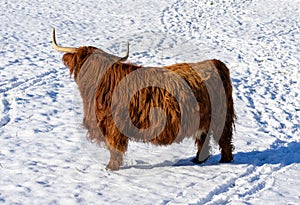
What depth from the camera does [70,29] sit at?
1500 cm

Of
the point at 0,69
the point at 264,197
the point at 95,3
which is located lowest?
the point at 264,197

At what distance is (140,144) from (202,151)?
1.01m

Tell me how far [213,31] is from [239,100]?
682 cm

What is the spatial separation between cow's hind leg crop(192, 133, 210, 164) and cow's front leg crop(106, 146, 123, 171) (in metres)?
1.05

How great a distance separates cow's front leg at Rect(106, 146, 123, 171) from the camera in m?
5.76

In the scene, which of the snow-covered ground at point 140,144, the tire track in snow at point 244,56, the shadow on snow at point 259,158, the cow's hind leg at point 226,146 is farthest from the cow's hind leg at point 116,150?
the cow's hind leg at point 226,146

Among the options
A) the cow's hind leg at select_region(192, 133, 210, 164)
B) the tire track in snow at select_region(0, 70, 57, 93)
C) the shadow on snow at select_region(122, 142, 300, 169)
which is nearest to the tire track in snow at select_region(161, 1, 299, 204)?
the shadow on snow at select_region(122, 142, 300, 169)

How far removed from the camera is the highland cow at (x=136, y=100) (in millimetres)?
5570

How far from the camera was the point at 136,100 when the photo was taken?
5578 millimetres

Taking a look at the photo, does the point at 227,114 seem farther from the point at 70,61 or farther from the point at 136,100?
the point at 70,61

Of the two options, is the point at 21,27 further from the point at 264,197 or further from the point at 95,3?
the point at 264,197

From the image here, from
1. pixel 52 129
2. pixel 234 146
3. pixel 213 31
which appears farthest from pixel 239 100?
pixel 213 31

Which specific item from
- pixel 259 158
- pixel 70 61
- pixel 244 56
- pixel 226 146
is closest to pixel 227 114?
pixel 226 146

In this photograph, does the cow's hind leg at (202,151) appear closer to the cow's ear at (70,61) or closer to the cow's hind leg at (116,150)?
the cow's hind leg at (116,150)
